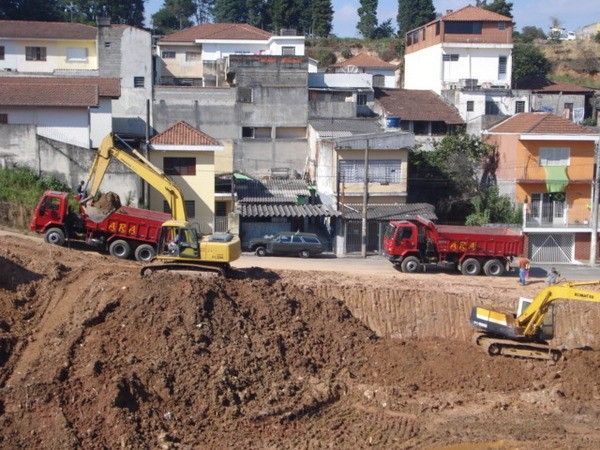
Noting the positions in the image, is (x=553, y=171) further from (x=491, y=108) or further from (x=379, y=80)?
(x=379, y=80)

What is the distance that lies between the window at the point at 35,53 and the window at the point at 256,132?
1564cm

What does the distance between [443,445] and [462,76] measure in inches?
1640

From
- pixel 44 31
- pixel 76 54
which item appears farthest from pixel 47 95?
pixel 44 31

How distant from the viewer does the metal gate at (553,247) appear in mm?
45303

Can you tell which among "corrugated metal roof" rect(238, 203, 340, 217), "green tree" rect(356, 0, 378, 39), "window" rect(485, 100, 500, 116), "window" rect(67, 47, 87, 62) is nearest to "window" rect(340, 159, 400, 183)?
"corrugated metal roof" rect(238, 203, 340, 217)

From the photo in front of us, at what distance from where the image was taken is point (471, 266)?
37.1m

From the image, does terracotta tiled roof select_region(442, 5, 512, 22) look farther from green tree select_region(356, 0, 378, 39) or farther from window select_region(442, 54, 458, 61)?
green tree select_region(356, 0, 378, 39)

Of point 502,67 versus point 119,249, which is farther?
point 502,67

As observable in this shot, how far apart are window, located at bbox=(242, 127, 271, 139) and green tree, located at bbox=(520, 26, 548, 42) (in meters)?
45.9

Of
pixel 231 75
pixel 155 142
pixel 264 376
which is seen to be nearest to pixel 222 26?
pixel 231 75

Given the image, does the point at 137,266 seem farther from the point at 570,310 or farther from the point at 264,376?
the point at 570,310

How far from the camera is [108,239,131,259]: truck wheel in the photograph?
3497 cm

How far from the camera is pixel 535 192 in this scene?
46844mm

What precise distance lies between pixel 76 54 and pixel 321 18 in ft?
120
